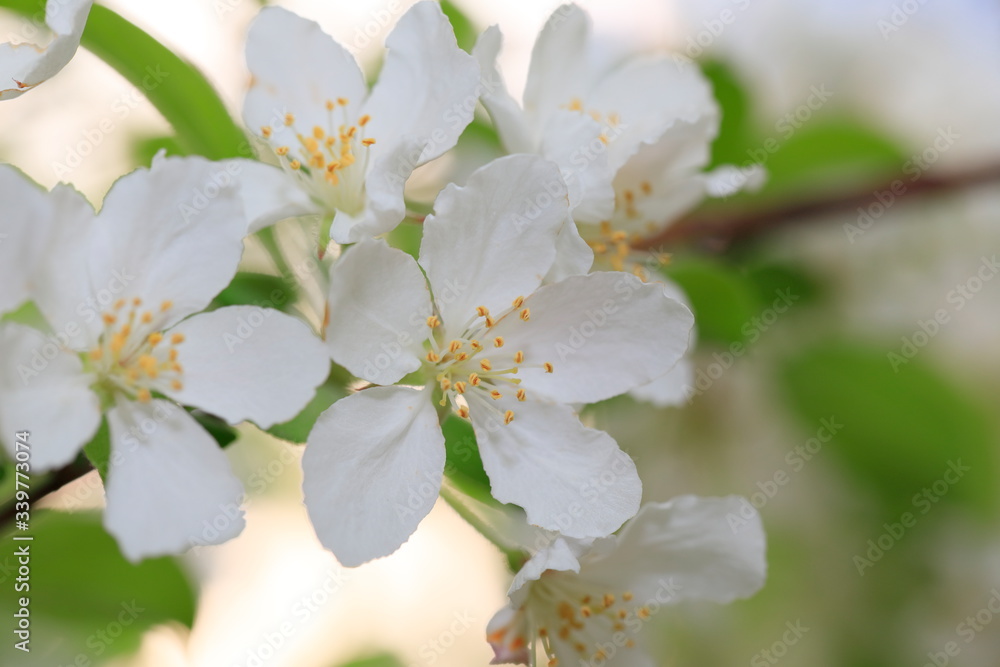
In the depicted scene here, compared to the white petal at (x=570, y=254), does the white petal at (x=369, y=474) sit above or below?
below

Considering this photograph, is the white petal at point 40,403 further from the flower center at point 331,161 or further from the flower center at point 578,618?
the flower center at point 578,618

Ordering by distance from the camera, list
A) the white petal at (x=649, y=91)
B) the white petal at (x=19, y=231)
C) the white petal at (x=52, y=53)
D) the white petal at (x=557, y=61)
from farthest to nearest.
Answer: the white petal at (x=649, y=91), the white petal at (x=557, y=61), the white petal at (x=52, y=53), the white petal at (x=19, y=231)

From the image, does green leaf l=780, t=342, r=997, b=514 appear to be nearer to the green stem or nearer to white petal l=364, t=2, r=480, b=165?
the green stem

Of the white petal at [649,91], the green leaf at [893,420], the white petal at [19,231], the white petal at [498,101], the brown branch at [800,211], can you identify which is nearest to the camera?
the white petal at [19,231]

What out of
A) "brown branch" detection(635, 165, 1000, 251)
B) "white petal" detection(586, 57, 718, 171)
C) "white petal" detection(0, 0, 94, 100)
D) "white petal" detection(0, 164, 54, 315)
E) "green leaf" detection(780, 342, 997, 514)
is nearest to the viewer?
"white petal" detection(0, 164, 54, 315)

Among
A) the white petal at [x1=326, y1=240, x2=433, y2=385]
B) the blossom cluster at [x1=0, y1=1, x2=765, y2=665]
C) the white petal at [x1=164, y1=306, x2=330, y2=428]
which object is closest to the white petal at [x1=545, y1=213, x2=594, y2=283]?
the blossom cluster at [x1=0, y1=1, x2=765, y2=665]

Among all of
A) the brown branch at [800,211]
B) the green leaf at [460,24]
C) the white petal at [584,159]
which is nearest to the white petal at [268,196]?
the white petal at [584,159]

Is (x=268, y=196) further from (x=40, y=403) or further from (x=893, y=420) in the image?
(x=893, y=420)
